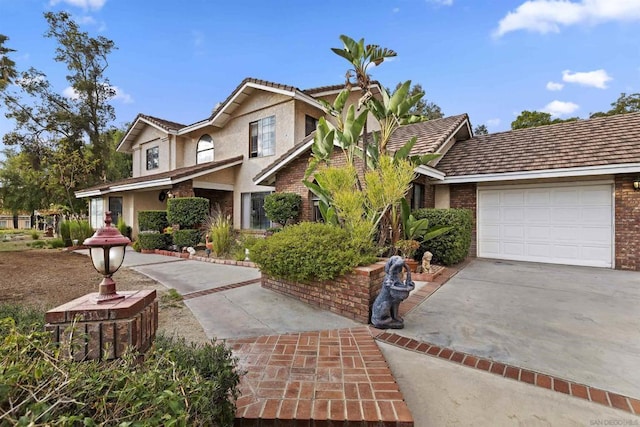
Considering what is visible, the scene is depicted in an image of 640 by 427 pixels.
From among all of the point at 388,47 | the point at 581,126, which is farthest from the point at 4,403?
the point at 581,126

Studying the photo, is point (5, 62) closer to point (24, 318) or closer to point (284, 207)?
point (284, 207)

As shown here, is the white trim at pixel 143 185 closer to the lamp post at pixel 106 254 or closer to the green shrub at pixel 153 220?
the green shrub at pixel 153 220

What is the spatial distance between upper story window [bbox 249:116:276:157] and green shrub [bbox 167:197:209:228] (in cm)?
376

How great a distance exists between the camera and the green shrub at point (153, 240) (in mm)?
11820

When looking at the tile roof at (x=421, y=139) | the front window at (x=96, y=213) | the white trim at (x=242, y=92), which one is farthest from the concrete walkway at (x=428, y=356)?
the front window at (x=96, y=213)

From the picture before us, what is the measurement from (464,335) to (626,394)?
1446mm

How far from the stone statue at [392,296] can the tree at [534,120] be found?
23.5 m

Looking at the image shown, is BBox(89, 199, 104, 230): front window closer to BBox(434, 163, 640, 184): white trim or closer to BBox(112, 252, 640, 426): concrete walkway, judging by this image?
BBox(112, 252, 640, 426): concrete walkway

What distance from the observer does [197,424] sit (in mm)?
1344

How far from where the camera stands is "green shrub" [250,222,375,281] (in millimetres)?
4465

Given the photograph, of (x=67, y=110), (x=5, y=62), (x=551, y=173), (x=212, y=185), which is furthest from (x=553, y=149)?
(x=67, y=110)

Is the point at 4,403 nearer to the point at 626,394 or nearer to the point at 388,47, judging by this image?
the point at 626,394

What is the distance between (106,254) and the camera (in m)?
2.22

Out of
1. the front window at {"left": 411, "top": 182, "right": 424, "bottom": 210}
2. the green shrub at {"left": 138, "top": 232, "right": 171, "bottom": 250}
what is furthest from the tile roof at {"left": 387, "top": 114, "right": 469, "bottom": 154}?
the green shrub at {"left": 138, "top": 232, "right": 171, "bottom": 250}
